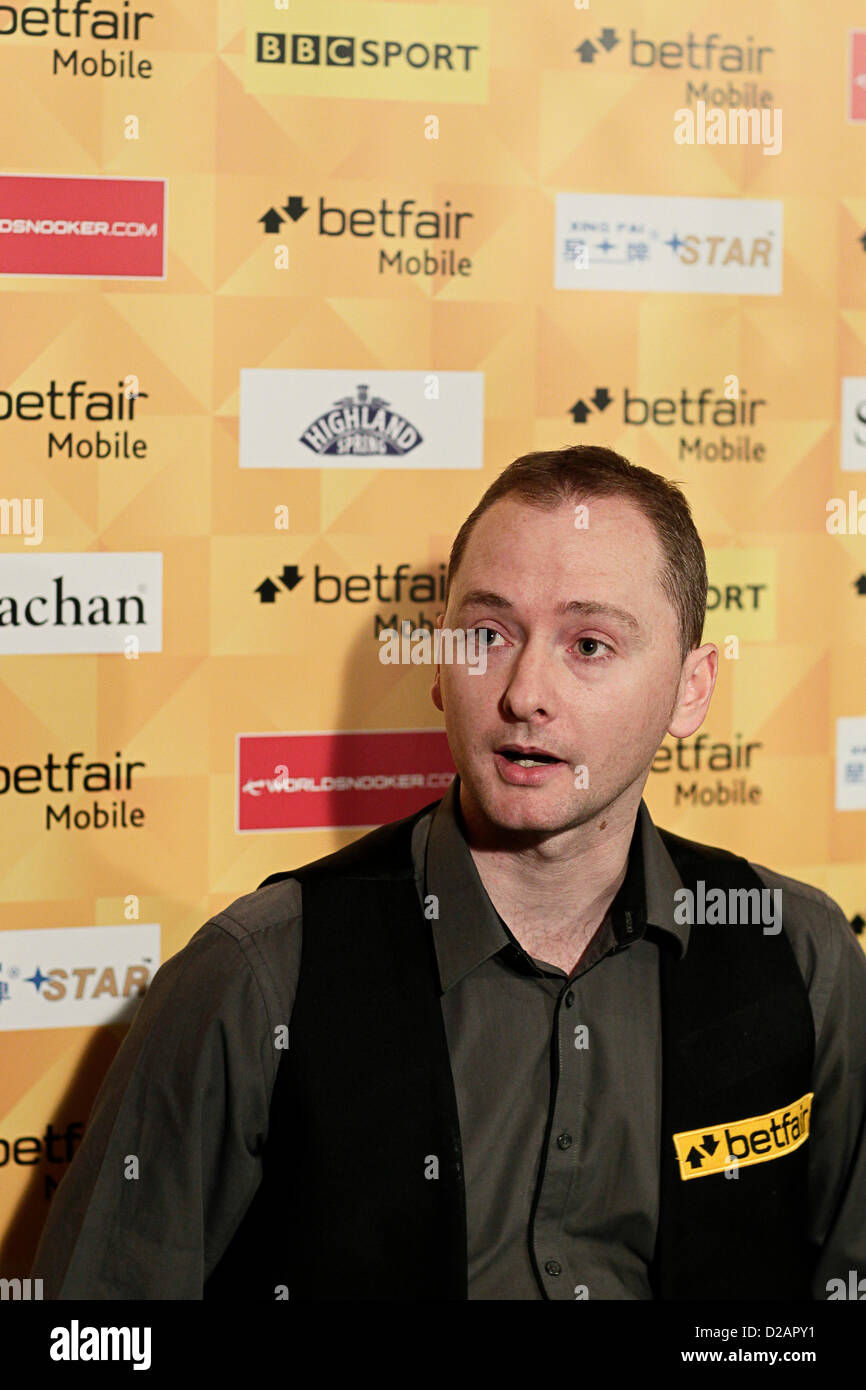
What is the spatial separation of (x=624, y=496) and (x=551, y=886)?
0.39 meters

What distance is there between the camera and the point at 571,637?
1.40 metres

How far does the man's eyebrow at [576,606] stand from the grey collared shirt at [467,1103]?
0.23m

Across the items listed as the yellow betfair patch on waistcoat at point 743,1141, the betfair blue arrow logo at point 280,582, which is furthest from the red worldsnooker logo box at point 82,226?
the yellow betfair patch on waistcoat at point 743,1141

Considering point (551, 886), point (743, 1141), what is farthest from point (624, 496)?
point (743, 1141)

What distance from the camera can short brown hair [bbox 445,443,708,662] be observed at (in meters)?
1.42

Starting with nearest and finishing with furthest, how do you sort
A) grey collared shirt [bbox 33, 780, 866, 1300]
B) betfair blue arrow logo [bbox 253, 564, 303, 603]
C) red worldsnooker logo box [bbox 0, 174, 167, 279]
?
grey collared shirt [bbox 33, 780, 866, 1300]
red worldsnooker logo box [bbox 0, 174, 167, 279]
betfair blue arrow logo [bbox 253, 564, 303, 603]

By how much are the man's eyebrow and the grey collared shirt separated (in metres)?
0.23

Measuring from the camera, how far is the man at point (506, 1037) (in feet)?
4.42

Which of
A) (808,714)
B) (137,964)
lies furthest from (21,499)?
(808,714)

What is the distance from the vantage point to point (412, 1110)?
136 cm

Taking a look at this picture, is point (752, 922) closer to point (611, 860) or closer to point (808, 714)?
point (611, 860)

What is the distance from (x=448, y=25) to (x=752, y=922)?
1.17 metres

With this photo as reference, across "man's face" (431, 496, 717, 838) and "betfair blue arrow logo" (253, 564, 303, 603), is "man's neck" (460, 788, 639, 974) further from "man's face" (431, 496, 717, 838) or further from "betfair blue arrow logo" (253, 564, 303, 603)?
"betfair blue arrow logo" (253, 564, 303, 603)

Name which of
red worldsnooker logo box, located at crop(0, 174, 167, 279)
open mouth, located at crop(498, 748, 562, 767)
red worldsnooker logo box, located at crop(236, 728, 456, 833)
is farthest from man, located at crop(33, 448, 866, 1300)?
red worldsnooker logo box, located at crop(0, 174, 167, 279)
